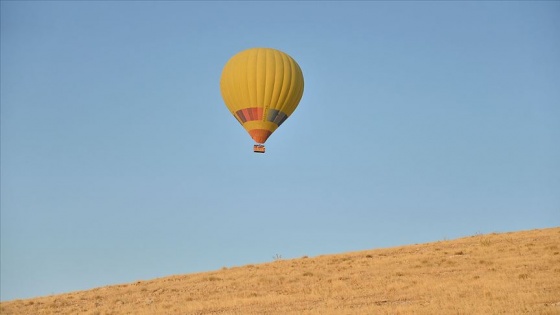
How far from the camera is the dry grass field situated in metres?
24.6

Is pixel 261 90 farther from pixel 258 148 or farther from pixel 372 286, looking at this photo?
pixel 372 286

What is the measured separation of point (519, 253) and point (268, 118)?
1715 centimetres

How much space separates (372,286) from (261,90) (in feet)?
57.6

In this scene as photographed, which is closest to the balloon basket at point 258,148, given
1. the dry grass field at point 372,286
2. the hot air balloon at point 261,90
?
the hot air balloon at point 261,90

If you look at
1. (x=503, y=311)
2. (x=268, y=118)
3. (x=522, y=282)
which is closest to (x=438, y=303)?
(x=503, y=311)

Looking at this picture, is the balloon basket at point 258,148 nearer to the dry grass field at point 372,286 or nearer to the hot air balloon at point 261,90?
the hot air balloon at point 261,90

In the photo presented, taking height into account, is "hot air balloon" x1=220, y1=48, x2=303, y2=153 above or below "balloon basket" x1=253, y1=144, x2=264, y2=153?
above

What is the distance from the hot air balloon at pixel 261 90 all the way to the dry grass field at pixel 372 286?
8705mm

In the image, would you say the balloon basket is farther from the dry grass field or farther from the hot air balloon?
the dry grass field

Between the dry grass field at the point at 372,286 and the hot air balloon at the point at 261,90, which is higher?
the hot air balloon at the point at 261,90

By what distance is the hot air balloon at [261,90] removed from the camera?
44219 mm

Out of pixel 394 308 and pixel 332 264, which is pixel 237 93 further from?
pixel 394 308

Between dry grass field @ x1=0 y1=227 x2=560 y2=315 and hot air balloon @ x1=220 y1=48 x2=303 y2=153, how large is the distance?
28.6ft

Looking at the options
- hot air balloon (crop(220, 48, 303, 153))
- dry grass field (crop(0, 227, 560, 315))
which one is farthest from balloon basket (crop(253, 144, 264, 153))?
dry grass field (crop(0, 227, 560, 315))
